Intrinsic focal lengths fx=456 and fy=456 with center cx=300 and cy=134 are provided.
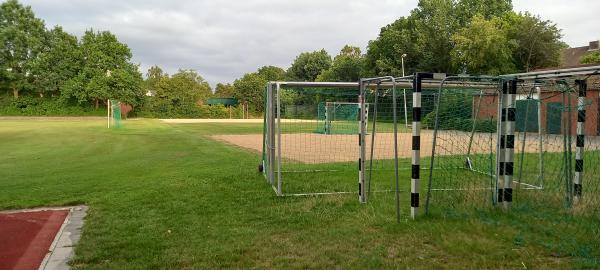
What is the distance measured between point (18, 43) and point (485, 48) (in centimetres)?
5343

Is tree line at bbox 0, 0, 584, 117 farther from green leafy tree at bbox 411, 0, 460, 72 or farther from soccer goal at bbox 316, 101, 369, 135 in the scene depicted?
soccer goal at bbox 316, 101, 369, 135

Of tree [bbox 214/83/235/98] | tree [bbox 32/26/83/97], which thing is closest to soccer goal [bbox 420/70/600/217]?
tree [bbox 32/26/83/97]

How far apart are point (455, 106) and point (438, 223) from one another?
22.4 ft

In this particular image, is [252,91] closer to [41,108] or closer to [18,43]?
[41,108]

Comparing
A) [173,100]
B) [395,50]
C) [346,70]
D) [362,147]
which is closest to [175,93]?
[173,100]

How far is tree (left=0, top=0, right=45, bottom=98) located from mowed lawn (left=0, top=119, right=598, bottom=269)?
53.9 m

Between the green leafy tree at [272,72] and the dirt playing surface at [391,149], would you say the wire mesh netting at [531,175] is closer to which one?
the dirt playing surface at [391,149]

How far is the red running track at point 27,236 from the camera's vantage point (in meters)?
4.69

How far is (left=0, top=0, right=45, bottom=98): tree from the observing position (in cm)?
5519

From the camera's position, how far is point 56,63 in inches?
2226

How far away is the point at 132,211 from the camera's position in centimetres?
664

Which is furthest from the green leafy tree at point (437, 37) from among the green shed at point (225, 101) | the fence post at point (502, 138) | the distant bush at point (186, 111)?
the fence post at point (502, 138)

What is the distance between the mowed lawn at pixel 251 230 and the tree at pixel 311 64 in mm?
71407

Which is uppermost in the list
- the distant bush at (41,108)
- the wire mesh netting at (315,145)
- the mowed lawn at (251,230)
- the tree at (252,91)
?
the tree at (252,91)
